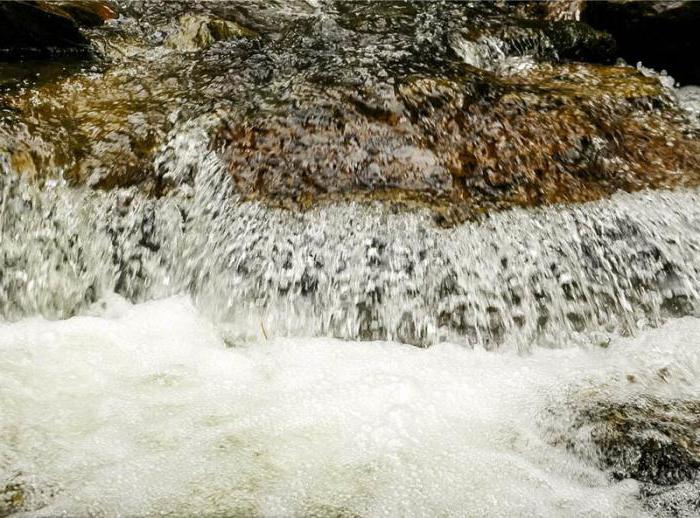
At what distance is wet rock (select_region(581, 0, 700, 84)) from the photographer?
5.29 metres

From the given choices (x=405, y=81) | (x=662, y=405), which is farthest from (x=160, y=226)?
(x=662, y=405)

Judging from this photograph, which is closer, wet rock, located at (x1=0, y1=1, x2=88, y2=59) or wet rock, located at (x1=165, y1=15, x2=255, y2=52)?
wet rock, located at (x1=0, y1=1, x2=88, y2=59)

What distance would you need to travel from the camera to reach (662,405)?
2740 millimetres

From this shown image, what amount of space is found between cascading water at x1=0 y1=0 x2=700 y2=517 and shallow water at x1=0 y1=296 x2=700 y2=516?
0.04 feet

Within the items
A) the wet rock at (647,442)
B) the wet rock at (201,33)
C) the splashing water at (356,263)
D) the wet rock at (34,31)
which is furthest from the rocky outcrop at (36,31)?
the wet rock at (647,442)

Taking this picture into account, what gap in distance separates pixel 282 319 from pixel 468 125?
1990 millimetres

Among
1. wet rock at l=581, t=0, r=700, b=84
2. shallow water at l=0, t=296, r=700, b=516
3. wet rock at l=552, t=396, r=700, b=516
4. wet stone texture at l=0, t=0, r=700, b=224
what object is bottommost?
shallow water at l=0, t=296, r=700, b=516

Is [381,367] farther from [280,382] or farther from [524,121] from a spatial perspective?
[524,121]

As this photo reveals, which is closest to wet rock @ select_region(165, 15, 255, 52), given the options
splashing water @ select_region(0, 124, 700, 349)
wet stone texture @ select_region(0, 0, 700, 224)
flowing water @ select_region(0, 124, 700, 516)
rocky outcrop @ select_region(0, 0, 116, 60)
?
wet stone texture @ select_region(0, 0, 700, 224)

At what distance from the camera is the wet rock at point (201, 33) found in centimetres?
548

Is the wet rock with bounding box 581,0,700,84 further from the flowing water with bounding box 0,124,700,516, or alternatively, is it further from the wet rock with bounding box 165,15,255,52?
the wet rock with bounding box 165,15,255,52

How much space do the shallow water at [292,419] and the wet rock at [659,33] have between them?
328 cm

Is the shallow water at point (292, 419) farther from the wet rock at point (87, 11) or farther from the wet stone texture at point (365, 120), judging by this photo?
the wet rock at point (87, 11)

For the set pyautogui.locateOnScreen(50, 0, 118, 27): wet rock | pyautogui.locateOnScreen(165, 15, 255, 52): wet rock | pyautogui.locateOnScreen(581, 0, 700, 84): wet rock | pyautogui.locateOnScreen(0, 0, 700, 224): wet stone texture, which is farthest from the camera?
pyautogui.locateOnScreen(50, 0, 118, 27): wet rock
